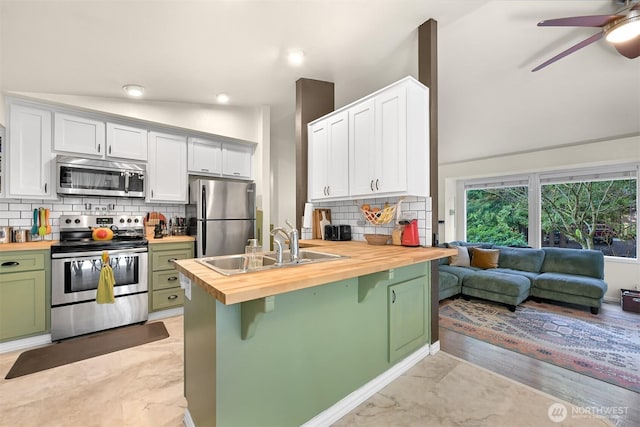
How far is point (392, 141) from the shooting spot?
2340 mm

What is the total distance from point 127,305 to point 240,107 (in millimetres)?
2870

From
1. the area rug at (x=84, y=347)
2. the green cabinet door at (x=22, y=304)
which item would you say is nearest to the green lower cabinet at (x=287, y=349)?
the area rug at (x=84, y=347)

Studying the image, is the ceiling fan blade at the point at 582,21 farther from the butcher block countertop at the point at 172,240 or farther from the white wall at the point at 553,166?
the butcher block countertop at the point at 172,240

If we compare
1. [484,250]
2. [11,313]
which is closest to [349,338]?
[11,313]

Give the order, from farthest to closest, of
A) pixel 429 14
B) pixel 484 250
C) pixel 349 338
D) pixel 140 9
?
pixel 484 250 < pixel 429 14 < pixel 140 9 < pixel 349 338

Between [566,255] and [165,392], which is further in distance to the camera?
[566,255]

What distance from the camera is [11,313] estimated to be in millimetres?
2496

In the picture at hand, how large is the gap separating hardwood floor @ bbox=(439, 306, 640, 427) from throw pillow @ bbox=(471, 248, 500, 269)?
6.83ft

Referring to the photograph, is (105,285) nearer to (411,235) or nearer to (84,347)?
(84,347)

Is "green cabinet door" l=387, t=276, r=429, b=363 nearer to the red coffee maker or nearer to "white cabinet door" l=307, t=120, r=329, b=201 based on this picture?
the red coffee maker

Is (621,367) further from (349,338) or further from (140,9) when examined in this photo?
(140,9)

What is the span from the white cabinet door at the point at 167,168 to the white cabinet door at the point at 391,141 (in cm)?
261

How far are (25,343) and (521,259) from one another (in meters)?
6.17

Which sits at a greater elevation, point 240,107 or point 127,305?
point 240,107
